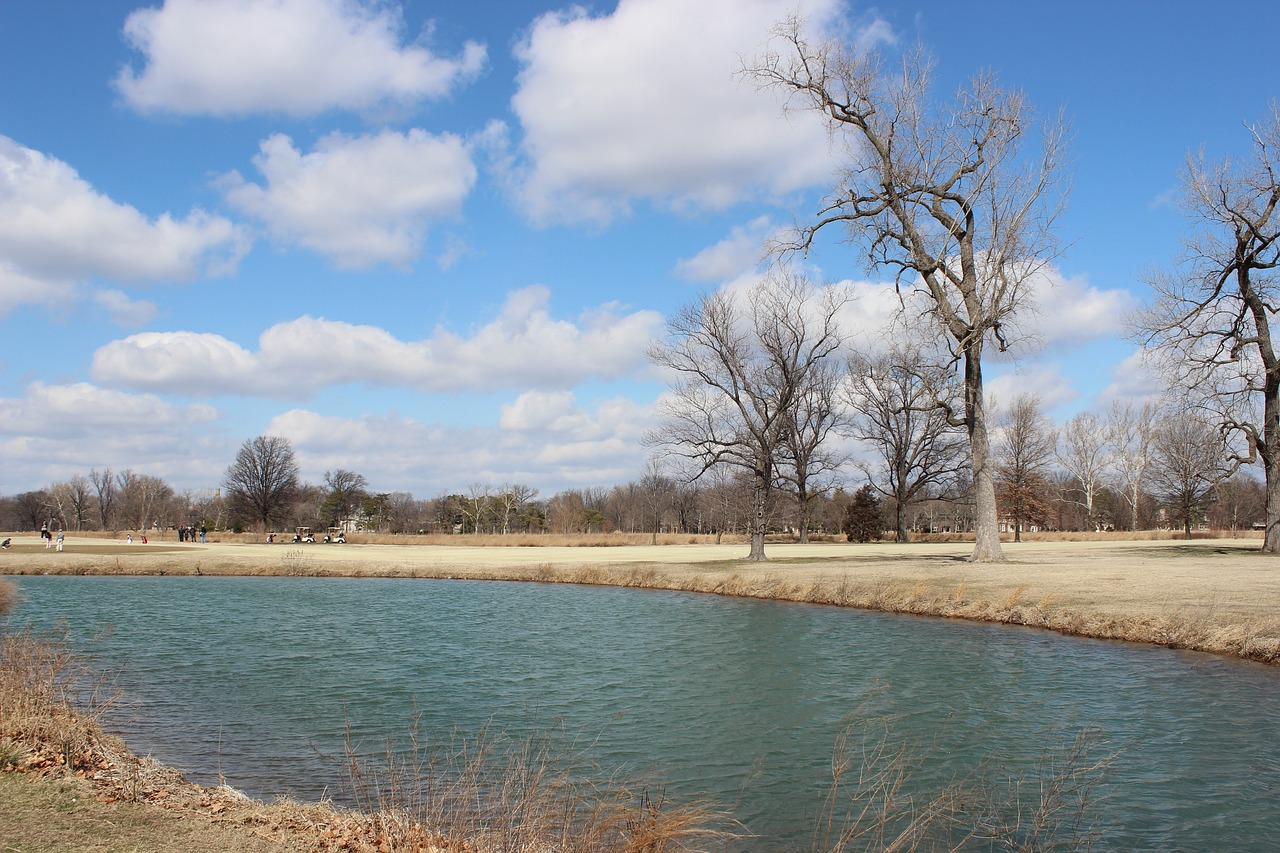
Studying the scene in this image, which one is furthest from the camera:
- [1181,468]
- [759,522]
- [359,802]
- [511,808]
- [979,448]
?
[1181,468]

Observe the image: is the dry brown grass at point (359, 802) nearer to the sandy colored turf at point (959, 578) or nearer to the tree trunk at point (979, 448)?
the sandy colored turf at point (959, 578)

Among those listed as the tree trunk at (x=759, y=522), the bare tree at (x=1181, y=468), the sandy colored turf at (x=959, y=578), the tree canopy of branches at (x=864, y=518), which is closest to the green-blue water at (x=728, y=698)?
the sandy colored turf at (x=959, y=578)

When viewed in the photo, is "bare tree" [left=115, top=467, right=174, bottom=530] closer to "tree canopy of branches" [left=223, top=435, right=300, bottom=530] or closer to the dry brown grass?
"tree canopy of branches" [left=223, top=435, right=300, bottom=530]

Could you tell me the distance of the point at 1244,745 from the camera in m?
10.9

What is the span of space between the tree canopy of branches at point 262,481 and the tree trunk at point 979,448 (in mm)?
88272

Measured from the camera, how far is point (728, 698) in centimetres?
1422

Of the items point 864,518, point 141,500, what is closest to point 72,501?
point 141,500

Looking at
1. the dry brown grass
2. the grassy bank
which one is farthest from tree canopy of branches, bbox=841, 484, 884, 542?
the dry brown grass

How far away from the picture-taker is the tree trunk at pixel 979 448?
30672 millimetres

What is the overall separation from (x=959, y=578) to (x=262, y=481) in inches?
3595

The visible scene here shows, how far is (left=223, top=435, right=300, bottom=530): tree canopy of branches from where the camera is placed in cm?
9975

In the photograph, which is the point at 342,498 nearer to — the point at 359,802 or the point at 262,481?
the point at 262,481

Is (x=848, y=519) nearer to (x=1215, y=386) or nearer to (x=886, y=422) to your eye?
(x=886, y=422)

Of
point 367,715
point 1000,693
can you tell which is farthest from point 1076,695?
point 367,715
